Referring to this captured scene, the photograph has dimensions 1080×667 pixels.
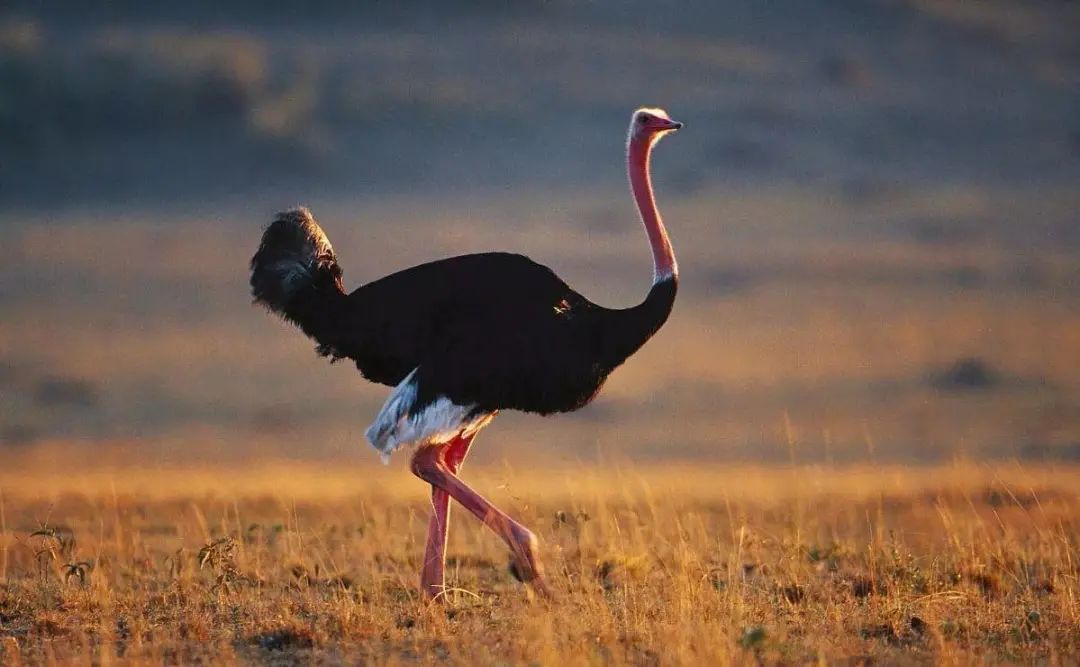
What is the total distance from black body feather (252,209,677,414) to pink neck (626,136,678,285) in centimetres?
9

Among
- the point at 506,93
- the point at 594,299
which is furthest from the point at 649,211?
the point at 506,93

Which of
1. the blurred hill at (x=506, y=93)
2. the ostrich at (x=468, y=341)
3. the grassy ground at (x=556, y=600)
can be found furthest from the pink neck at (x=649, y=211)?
the blurred hill at (x=506, y=93)

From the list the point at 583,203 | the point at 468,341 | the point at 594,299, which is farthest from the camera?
the point at 583,203

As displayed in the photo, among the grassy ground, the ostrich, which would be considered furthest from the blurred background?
the ostrich

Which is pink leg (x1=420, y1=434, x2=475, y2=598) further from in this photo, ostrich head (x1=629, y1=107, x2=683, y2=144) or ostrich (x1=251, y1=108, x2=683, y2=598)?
ostrich head (x1=629, y1=107, x2=683, y2=144)

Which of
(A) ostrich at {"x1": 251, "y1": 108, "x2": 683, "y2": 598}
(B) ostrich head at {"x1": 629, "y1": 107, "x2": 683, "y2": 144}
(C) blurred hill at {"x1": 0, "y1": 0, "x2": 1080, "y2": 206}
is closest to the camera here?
(A) ostrich at {"x1": 251, "y1": 108, "x2": 683, "y2": 598}

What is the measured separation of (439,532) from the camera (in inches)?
426

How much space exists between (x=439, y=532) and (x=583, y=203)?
1146 inches

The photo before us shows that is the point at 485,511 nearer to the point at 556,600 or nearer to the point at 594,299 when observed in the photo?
the point at 556,600

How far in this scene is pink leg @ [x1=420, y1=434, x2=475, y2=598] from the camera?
416 inches

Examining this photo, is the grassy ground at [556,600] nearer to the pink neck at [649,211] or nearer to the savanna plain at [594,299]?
the savanna plain at [594,299]

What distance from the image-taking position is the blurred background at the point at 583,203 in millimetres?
27984

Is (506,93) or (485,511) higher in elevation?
(506,93)

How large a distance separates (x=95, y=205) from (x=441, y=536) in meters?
30.5
